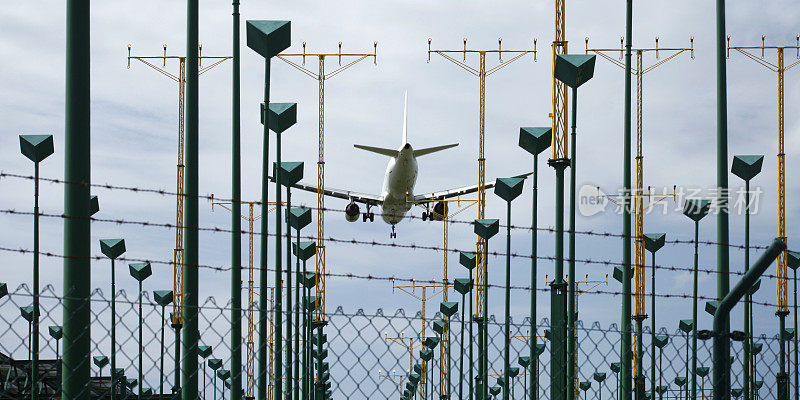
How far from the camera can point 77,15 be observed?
26.6ft

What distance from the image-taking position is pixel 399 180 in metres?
53.8

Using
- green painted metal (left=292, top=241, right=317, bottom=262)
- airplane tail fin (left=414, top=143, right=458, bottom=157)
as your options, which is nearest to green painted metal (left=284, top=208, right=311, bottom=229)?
green painted metal (left=292, top=241, right=317, bottom=262)

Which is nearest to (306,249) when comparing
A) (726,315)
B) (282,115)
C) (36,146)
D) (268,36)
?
(36,146)

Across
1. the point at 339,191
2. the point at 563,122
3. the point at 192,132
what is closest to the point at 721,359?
the point at 192,132

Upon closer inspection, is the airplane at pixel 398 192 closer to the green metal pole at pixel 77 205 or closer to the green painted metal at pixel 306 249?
the green painted metal at pixel 306 249

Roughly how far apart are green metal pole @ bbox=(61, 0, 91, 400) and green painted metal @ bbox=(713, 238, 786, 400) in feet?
14.9

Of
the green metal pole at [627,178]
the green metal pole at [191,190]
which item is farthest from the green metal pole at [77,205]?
the green metal pole at [627,178]

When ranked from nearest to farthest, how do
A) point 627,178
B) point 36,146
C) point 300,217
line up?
point 36,146 → point 627,178 → point 300,217

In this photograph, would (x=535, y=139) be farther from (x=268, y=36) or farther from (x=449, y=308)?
(x=449, y=308)

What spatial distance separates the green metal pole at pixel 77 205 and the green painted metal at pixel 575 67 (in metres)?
8.33

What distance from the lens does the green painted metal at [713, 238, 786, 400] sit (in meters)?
6.89

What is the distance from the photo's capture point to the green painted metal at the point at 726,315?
6895 mm

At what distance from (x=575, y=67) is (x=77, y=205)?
8895 millimetres

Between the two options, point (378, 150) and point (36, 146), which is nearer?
point (36, 146)
